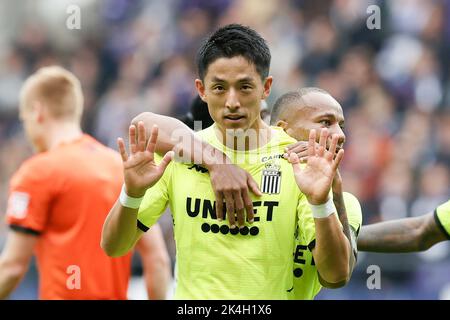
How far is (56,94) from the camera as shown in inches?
229

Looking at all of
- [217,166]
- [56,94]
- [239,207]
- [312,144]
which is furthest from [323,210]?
[56,94]

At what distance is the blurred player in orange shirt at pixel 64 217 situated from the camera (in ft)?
17.6

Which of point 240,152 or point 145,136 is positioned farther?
point 240,152

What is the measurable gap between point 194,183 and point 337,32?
26.9 feet

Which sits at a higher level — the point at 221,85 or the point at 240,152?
the point at 221,85

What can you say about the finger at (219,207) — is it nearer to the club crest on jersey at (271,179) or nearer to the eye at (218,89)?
the club crest on jersey at (271,179)

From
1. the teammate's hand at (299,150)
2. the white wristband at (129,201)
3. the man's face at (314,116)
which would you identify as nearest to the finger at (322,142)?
the teammate's hand at (299,150)

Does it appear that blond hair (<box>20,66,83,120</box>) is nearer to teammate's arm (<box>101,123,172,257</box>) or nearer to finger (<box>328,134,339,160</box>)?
teammate's arm (<box>101,123,172,257</box>)

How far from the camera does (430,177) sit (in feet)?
34.1

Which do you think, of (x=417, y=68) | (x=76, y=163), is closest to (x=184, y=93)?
(x=417, y=68)

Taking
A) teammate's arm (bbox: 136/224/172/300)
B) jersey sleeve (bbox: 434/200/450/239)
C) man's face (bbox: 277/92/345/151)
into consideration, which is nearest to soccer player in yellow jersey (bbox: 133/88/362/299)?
man's face (bbox: 277/92/345/151)

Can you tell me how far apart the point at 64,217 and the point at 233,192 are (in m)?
1.92

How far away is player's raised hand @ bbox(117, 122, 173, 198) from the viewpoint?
371cm
